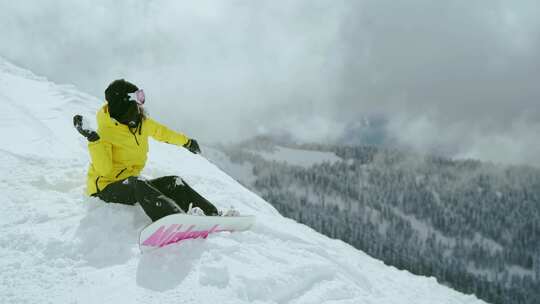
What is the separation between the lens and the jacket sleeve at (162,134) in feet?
25.5

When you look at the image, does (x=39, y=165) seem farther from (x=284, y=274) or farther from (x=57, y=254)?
(x=284, y=274)

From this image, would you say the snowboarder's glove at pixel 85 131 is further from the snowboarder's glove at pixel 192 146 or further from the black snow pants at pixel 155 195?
the snowboarder's glove at pixel 192 146

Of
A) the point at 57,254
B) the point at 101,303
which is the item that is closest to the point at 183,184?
the point at 57,254

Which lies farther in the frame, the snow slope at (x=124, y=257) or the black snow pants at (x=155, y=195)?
the black snow pants at (x=155, y=195)

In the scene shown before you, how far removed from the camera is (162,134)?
8039 millimetres

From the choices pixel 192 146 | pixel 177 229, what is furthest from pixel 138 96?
pixel 177 229

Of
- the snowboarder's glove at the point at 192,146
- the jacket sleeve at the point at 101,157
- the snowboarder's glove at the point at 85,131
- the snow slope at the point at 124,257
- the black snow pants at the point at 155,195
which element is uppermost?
the snowboarder's glove at the point at 192,146

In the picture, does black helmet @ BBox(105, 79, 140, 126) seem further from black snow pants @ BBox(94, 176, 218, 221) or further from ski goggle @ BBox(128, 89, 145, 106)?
black snow pants @ BBox(94, 176, 218, 221)

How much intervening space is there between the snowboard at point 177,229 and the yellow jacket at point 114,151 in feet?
4.89

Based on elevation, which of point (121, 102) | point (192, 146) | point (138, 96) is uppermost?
point (138, 96)

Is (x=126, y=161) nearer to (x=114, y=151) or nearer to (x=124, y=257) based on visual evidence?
(x=114, y=151)

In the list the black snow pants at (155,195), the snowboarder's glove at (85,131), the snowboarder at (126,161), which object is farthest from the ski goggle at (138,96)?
the black snow pants at (155,195)

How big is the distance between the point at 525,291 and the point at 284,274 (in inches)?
9003

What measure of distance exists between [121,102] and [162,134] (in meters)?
1.33
